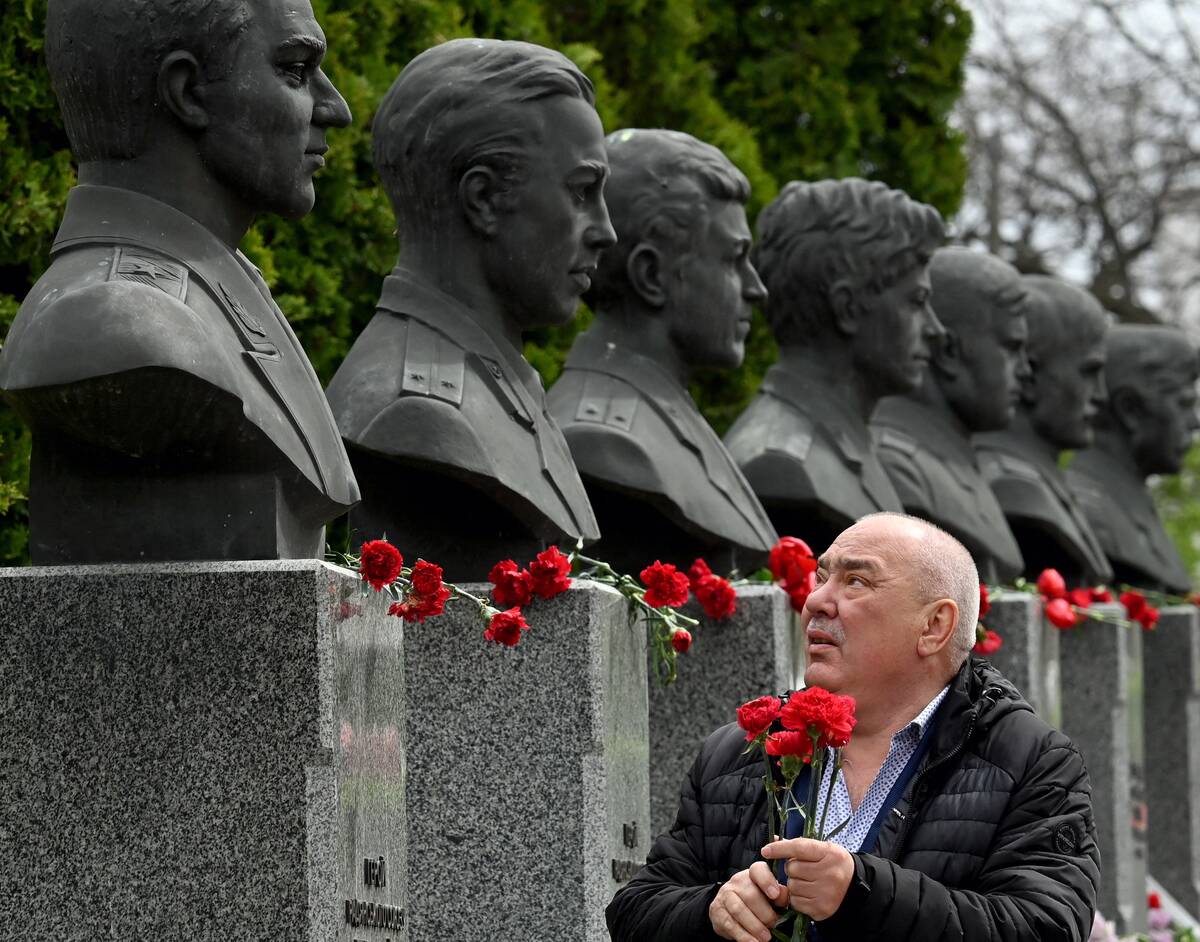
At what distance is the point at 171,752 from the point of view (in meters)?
4.73

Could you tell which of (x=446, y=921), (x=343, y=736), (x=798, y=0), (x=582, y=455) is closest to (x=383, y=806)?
(x=343, y=736)

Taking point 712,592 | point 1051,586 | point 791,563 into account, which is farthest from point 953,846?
point 1051,586

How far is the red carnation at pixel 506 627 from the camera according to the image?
5.57 meters

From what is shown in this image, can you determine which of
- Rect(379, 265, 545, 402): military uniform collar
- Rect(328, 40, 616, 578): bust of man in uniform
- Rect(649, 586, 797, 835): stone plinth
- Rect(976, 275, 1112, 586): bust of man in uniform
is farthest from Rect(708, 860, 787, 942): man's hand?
Rect(976, 275, 1112, 586): bust of man in uniform

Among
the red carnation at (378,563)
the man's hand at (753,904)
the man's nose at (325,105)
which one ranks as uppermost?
the man's nose at (325,105)

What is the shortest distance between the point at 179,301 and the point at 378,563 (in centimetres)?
67

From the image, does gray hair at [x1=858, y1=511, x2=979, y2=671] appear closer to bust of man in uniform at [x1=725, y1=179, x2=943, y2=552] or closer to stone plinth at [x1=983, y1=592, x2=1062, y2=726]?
bust of man in uniform at [x1=725, y1=179, x2=943, y2=552]

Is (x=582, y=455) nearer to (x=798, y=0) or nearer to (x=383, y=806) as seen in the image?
(x=383, y=806)

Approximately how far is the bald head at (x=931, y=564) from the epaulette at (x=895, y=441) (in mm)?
5700

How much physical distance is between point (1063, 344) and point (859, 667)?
26.6 feet

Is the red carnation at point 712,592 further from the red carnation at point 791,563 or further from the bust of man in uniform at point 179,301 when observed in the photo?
the bust of man in uniform at point 179,301

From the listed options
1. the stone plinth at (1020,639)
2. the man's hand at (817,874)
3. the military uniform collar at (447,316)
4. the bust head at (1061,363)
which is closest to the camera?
the man's hand at (817,874)

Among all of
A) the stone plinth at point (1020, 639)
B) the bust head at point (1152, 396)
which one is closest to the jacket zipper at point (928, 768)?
the stone plinth at point (1020, 639)

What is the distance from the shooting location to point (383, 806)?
516 cm
